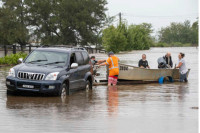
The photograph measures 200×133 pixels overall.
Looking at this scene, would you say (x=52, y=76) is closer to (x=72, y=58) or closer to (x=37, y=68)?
(x=37, y=68)

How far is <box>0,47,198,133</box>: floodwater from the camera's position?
1016cm

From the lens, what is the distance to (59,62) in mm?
A: 17125

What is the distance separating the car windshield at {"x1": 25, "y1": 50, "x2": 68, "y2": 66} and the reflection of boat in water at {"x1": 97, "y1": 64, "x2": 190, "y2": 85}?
634cm

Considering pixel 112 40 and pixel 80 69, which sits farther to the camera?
pixel 112 40

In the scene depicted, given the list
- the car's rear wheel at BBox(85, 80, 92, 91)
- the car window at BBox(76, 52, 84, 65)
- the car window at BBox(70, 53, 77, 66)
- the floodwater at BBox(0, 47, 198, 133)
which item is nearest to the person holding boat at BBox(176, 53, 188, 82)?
the floodwater at BBox(0, 47, 198, 133)

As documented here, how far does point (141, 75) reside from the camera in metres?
24.1

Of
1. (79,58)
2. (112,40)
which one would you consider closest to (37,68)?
(79,58)

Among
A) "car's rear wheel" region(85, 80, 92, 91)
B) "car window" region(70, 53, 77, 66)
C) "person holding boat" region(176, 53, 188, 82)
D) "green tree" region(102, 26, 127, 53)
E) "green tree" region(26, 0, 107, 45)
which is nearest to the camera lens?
"car window" region(70, 53, 77, 66)

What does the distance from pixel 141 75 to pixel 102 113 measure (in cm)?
1174

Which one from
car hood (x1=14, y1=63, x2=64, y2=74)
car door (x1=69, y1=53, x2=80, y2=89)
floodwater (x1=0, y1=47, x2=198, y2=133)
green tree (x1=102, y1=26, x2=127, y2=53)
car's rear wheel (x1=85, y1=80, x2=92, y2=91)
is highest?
green tree (x1=102, y1=26, x2=127, y2=53)

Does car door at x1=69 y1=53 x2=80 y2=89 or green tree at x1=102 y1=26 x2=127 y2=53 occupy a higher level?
green tree at x1=102 y1=26 x2=127 y2=53

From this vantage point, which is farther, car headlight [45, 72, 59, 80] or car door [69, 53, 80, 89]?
car door [69, 53, 80, 89]

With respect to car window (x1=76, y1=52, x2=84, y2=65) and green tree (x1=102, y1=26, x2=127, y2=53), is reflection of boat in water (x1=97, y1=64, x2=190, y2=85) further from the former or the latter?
green tree (x1=102, y1=26, x2=127, y2=53)

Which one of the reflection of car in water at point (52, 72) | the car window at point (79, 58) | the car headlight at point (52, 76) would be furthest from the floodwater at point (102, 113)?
the car window at point (79, 58)
